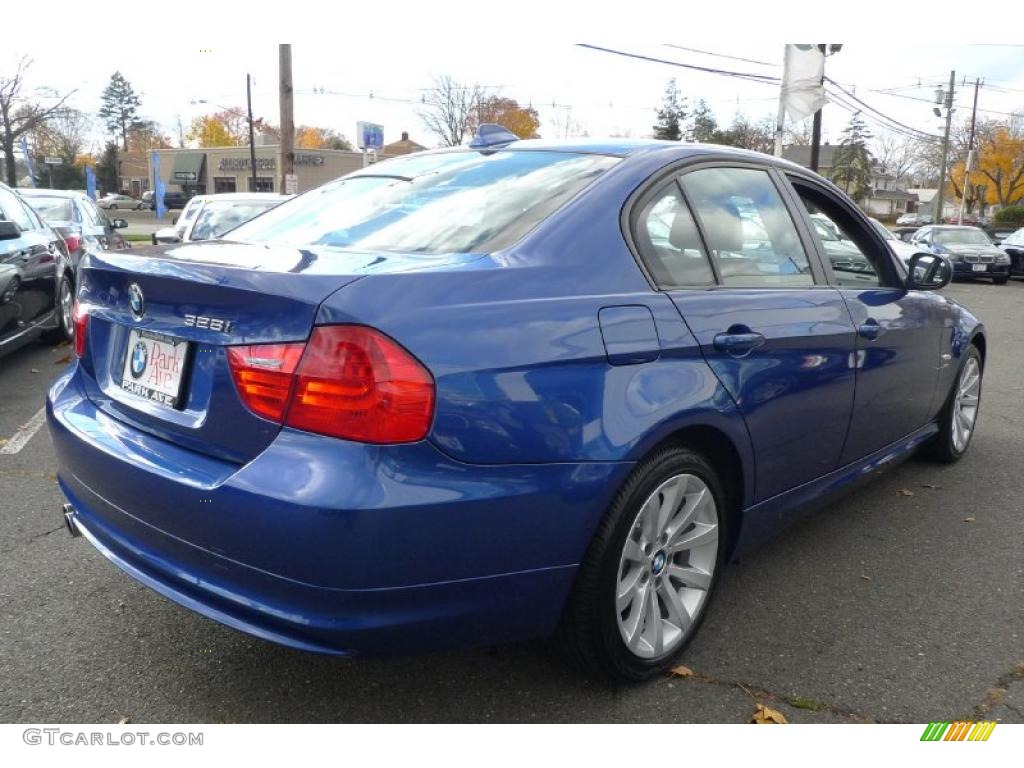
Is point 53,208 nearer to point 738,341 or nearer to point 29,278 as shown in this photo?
point 29,278

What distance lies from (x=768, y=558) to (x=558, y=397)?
1858mm

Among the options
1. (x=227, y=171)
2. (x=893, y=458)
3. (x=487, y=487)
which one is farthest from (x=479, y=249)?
(x=227, y=171)

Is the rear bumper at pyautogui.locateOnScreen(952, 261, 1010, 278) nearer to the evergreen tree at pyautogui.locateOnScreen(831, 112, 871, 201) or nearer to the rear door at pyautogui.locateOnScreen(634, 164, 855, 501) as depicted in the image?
the rear door at pyautogui.locateOnScreen(634, 164, 855, 501)

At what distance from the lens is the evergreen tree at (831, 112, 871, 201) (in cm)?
8744

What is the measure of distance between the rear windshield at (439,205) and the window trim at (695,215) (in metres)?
0.16

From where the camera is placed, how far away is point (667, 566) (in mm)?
2668

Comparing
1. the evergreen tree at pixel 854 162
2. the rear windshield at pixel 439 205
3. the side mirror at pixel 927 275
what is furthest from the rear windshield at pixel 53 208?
the evergreen tree at pixel 854 162

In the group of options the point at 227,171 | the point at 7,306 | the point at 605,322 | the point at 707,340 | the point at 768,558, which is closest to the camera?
the point at 605,322

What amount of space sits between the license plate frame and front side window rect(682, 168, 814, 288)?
1689 mm

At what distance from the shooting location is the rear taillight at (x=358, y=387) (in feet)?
6.48

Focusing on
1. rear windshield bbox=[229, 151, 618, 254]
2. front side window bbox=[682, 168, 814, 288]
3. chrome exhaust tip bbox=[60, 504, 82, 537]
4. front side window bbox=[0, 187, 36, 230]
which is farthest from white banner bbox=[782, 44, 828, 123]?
chrome exhaust tip bbox=[60, 504, 82, 537]

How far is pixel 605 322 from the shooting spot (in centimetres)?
236

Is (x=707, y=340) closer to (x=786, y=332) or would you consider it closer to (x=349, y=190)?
(x=786, y=332)

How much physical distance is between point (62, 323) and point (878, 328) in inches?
275
